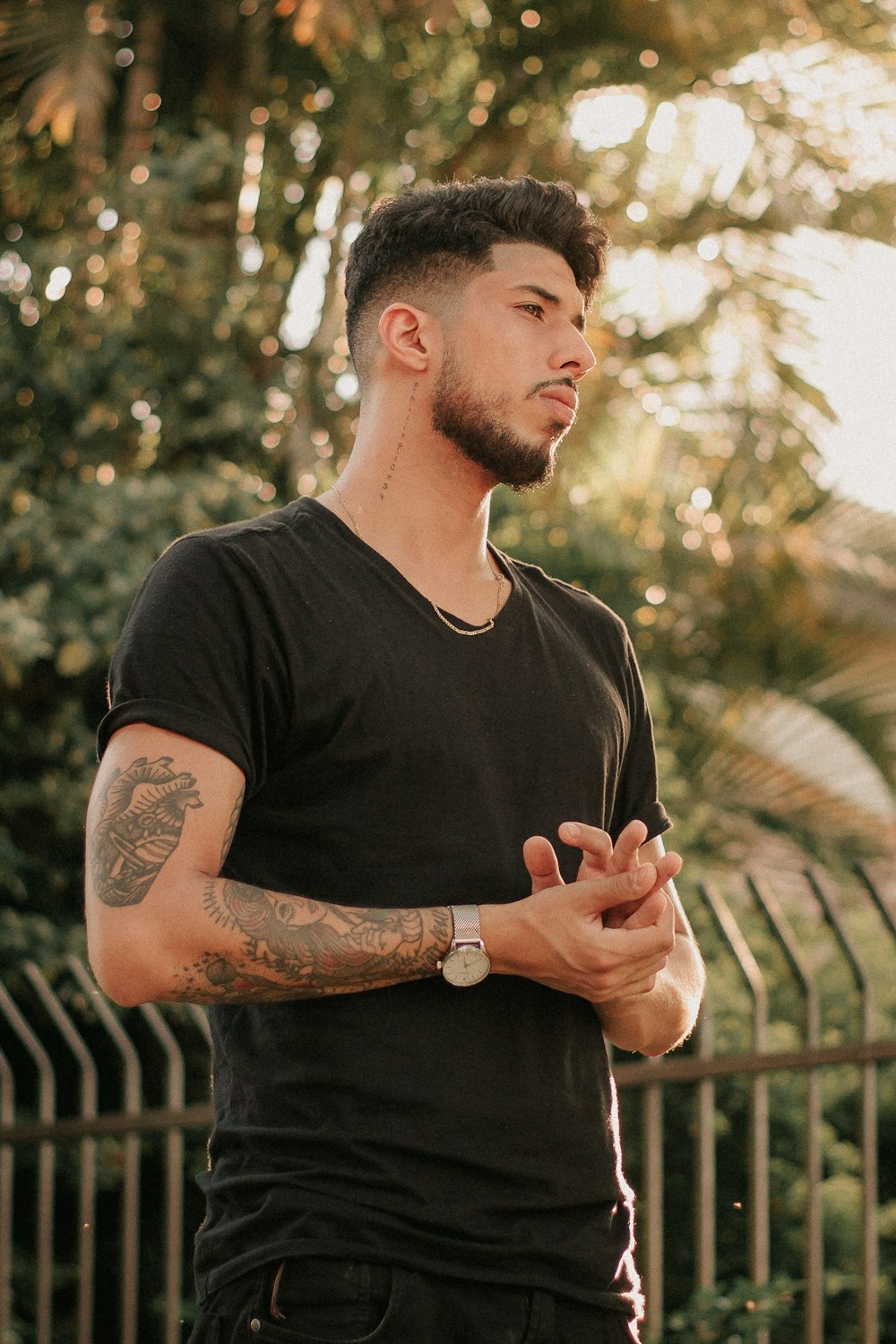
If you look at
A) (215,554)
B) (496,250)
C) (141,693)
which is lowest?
(141,693)

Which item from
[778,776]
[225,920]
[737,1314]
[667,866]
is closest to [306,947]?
[225,920]

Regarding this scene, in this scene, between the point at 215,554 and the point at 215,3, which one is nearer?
the point at 215,554

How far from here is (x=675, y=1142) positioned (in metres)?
Answer: 4.67

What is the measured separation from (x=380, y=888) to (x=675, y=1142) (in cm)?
313

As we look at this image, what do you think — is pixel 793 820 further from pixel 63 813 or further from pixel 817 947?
pixel 63 813

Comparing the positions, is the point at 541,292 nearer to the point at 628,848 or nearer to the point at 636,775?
the point at 636,775

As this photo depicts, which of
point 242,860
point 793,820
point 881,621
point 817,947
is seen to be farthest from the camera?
point 881,621

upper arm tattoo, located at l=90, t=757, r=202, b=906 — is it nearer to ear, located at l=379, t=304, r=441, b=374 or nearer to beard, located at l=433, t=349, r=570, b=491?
beard, located at l=433, t=349, r=570, b=491

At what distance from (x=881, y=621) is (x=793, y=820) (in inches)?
106

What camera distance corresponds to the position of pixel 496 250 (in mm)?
2369

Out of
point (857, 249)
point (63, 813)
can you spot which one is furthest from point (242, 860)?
point (857, 249)

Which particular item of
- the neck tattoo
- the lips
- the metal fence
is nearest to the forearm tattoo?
the neck tattoo

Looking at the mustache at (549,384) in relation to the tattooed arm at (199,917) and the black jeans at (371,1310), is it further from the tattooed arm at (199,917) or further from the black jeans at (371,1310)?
the black jeans at (371,1310)

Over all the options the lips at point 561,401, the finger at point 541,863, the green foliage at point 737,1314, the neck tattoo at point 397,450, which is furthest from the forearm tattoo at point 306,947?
the green foliage at point 737,1314
